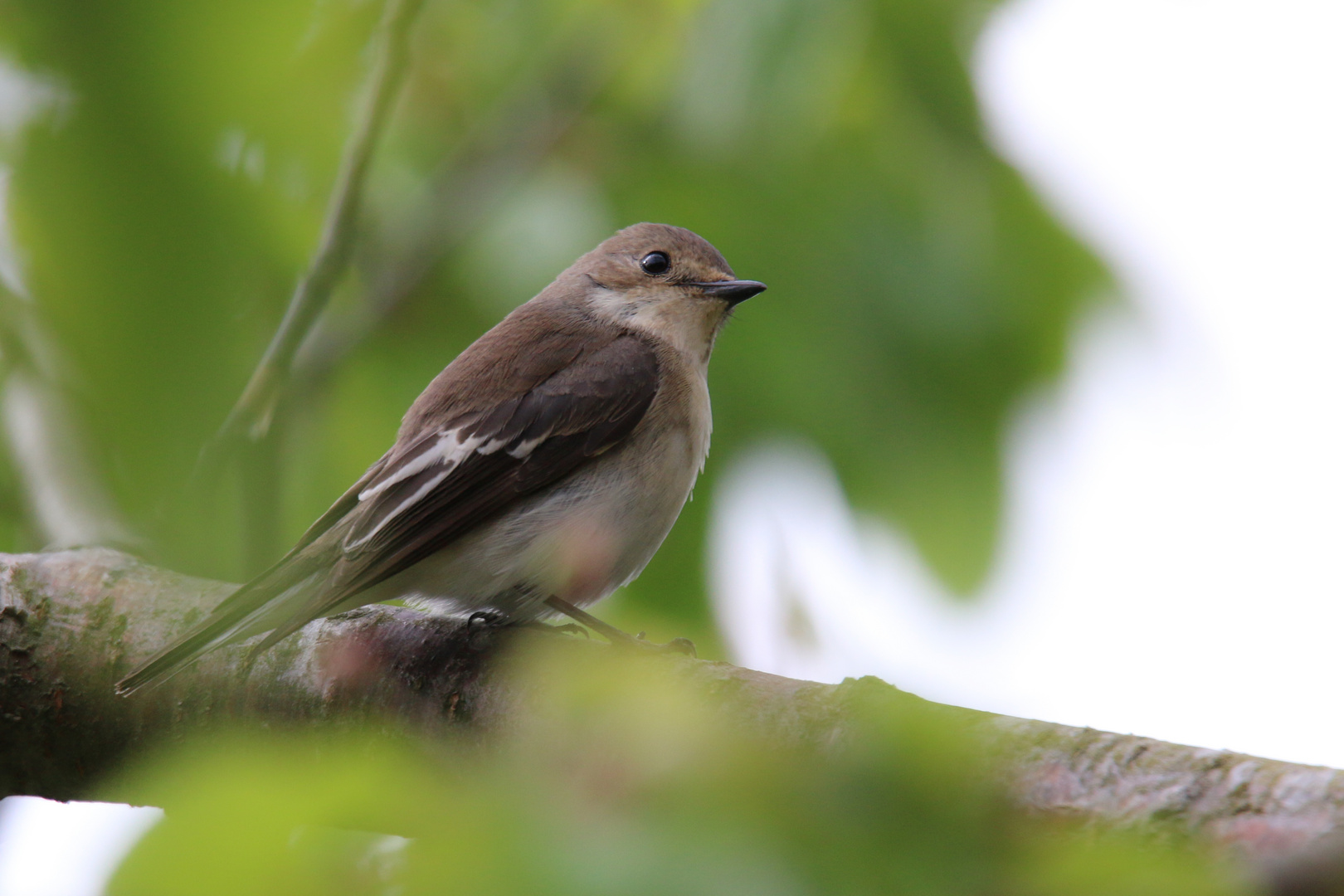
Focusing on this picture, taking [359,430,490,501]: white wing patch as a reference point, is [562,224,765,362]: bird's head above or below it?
above

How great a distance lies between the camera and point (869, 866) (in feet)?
4.03

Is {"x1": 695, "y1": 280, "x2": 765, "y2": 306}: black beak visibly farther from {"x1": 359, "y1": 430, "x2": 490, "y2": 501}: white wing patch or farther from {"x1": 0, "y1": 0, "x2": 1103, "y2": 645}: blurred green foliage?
{"x1": 359, "y1": 430, "x2": 490, "y2": 501}: white wing patch

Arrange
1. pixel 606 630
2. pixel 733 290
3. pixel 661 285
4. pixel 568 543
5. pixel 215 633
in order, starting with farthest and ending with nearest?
pixel 661 285 < pixel 733 290 < pixel 568 543 < pixel 606 630 < pixel 215 633

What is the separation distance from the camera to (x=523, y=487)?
482cm

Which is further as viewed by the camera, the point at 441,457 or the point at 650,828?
the point at 441,457

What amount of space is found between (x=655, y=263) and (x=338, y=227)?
4.14 m

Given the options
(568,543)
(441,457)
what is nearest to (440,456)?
(441,457)

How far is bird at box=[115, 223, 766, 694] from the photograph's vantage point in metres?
4.48

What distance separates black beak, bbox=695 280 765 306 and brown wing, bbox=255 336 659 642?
0.45 m

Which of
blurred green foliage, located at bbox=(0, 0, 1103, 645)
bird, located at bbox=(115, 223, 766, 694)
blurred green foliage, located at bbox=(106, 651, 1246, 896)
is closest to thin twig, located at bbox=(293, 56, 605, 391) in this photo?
blurred green foliage, located at bbox=(0, 0, 1103, 645)

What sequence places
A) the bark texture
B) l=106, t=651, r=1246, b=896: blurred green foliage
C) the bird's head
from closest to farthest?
l=106, t=651, r=1246, b=896: blurred green foliage < the bark texture < the bird's head

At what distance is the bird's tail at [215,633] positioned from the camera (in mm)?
3494

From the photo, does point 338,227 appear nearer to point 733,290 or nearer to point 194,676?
point 194,676

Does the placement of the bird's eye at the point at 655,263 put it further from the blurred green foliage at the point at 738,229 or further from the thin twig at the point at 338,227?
the thin twig at the point at 338,227
